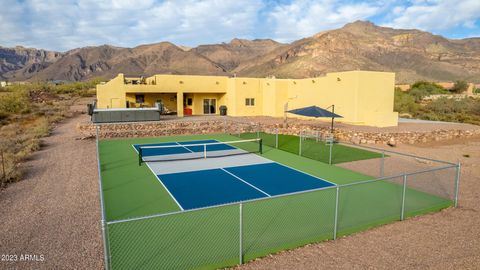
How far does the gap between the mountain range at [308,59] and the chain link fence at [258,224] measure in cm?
6957

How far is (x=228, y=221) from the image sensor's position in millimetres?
8594

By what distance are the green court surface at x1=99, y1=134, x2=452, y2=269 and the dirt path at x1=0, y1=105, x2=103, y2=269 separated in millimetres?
552

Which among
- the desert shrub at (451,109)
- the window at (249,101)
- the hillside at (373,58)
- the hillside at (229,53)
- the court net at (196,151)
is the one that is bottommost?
the court net at (196,151)

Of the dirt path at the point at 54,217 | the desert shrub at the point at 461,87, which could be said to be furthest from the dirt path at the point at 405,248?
the desert shrub at the point at 461,87

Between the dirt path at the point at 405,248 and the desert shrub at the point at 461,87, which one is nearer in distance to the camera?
the dirt path at the point at 405,248

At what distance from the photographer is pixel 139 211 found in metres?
9.64

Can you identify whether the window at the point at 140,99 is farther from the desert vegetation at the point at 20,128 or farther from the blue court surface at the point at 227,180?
the blue court surface at the point at 227,180

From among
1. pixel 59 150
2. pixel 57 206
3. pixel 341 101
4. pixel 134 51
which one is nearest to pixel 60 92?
pixel 59 150

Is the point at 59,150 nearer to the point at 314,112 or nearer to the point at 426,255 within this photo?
the point at 314,112

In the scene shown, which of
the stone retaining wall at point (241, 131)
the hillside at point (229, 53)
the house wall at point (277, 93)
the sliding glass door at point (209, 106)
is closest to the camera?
the stone retaining wall at point (241, 131)

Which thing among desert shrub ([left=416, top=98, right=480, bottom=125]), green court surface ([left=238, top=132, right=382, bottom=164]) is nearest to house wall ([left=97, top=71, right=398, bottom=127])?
green court surface ([left=238, top=132, right=382, bottom=164])

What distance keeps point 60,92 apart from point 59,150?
62366 millimetres

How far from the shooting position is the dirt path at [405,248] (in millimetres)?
6844

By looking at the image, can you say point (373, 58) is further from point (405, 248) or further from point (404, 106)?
point (405, 248)
